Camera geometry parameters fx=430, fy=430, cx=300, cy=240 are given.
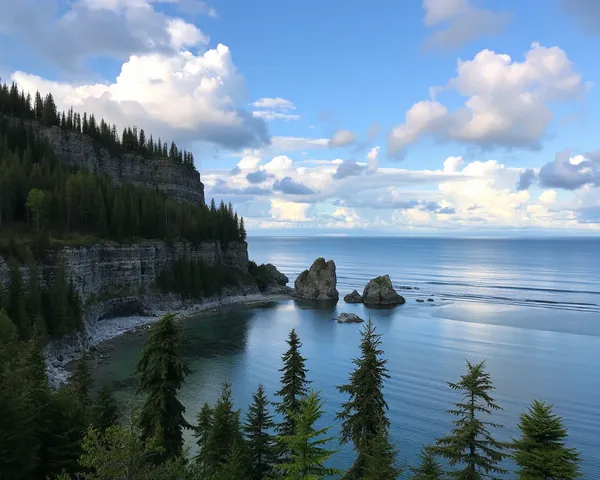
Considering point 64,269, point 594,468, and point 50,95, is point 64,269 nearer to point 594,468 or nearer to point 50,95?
point 594,468

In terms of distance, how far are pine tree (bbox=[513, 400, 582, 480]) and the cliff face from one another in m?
145

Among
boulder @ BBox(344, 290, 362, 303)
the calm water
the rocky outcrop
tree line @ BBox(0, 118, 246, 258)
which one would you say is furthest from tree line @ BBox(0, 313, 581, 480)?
the rocky outcrop

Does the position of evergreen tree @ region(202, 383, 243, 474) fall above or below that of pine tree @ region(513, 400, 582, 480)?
below

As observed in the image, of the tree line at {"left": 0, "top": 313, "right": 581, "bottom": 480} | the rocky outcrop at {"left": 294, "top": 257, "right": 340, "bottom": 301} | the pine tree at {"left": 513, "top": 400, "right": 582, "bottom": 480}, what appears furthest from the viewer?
the rocky outcrop at {"left": 294, "top": 257, "right": 340, "bottom": 301}

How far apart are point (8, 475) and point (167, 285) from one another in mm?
96411

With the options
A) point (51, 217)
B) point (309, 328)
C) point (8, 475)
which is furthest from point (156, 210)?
point (8, 475)

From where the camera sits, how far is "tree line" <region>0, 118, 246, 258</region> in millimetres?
89375

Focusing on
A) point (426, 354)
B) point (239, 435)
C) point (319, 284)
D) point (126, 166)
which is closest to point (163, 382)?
point (239, 435)

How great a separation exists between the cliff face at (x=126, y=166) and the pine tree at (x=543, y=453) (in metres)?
145

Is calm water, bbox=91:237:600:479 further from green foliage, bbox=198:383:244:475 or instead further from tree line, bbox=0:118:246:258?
tree line, bbox=0:118:246:258

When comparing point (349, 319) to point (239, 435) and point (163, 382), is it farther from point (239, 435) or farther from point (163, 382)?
point (163, 382)

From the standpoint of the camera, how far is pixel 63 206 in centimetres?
9862

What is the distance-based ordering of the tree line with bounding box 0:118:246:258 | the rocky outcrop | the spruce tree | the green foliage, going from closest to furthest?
the green foliage
the spruce tree
the tree line with bounding box 0:118:246:258
the rocky outcrop

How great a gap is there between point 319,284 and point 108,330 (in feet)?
245
